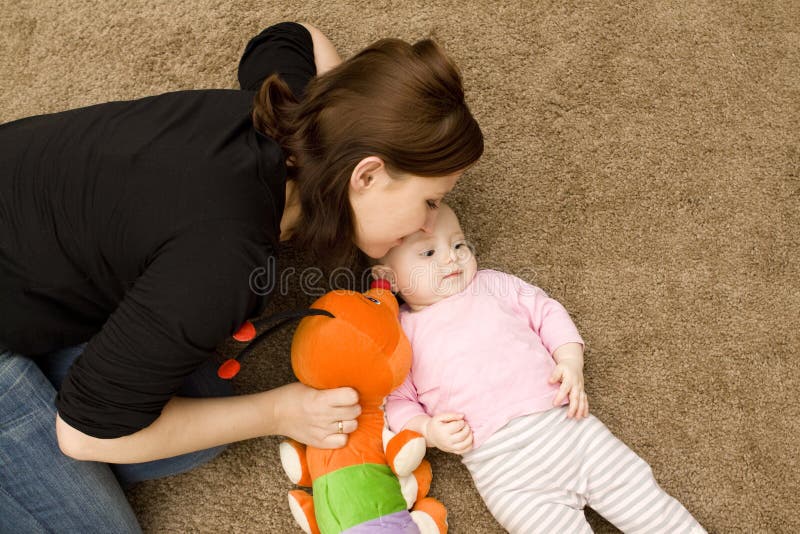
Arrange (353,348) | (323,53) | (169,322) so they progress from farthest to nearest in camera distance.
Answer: (323,53) < (353,348) < (169,322)

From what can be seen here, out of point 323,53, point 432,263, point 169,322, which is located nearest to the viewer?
point 169,322

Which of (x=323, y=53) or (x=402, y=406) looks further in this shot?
(x=323, y=53)

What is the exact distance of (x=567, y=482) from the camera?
888 mm

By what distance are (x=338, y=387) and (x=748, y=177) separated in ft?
2.65

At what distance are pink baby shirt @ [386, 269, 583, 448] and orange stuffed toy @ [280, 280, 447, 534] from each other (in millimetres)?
58

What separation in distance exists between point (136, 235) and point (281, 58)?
0.45m

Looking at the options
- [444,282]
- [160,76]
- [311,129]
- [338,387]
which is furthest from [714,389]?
[160,76]

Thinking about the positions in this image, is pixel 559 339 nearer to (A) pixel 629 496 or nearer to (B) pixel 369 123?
(A) pixel 629 496

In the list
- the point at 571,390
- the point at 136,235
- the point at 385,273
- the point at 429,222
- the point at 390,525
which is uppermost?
the point at 136,235

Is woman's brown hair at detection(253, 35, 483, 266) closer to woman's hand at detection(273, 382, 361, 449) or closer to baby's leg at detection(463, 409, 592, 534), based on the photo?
woman's hand at detection(273, 382, 361, 449)

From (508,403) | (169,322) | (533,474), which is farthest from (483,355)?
(169,322)

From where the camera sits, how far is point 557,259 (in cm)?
109

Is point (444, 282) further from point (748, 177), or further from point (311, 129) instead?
point (748, 177)

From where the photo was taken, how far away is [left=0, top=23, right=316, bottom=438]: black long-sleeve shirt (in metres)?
0.69
